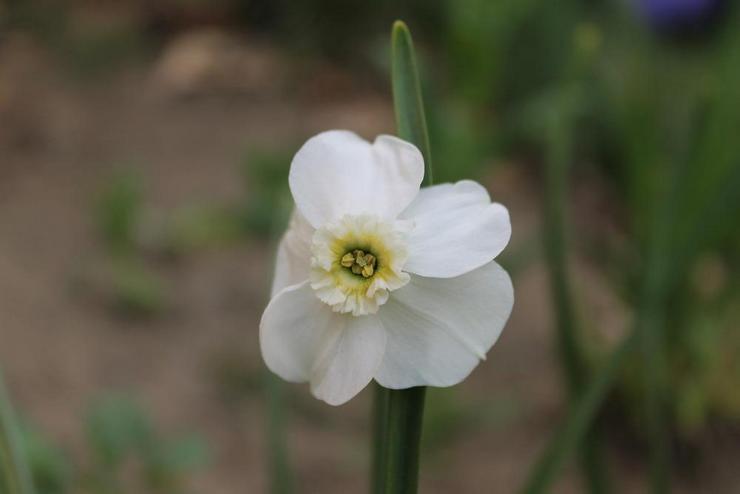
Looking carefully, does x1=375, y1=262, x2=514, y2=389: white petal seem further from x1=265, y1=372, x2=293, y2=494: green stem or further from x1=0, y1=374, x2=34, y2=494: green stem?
x1=265, y1=372, x2=293, y2=494: green stem

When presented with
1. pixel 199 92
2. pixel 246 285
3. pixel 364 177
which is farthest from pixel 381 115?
pixel 364 177

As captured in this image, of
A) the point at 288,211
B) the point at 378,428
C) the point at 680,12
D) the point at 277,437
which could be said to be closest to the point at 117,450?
the point at 277,437

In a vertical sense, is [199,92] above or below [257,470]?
above

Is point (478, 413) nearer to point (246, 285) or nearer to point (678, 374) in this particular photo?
point (678, 374)

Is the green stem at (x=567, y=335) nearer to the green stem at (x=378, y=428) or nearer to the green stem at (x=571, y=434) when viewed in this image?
the green stem at (x=571, y=434)

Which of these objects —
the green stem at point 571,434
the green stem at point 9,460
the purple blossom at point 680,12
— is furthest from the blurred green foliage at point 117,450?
the purple blossom at point 680,12

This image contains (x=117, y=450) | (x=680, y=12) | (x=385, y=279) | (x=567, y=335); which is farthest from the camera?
(x=680, y=12)

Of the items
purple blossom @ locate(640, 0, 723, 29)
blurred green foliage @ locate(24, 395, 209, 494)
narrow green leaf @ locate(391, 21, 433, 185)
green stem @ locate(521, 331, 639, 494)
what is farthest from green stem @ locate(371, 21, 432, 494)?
purple blossom @ locate(640, 0, 723, 29)

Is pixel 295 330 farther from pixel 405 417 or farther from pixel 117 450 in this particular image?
pixel 117 450
